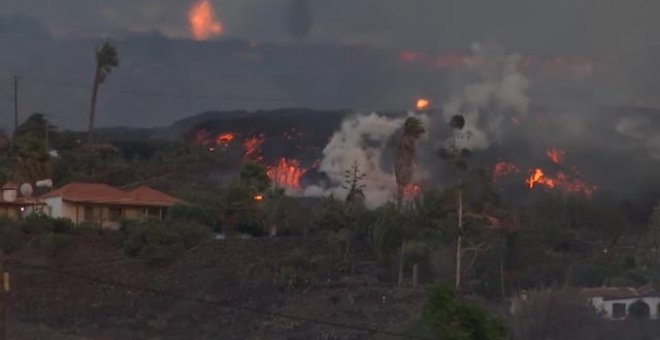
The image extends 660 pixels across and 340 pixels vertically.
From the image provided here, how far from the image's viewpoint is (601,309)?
51.8 metres

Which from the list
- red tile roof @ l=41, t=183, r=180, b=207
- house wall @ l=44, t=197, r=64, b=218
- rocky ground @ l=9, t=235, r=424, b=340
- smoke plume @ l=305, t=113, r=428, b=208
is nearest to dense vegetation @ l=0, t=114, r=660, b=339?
rocky ground @ l=9, t=235, r=424, b=340

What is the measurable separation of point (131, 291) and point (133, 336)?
22.7 ft

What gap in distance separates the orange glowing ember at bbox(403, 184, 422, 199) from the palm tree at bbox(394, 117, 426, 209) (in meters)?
2.80

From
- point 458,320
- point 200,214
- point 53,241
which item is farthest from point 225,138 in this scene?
point 458,320

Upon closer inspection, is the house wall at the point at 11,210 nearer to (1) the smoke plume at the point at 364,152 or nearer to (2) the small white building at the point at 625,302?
(1) the smoke plume at the point at 364,152

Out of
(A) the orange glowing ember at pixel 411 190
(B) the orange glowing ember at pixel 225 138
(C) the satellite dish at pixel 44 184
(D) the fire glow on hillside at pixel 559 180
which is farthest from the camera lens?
(B) the orange glowing ember at pixel 225 138

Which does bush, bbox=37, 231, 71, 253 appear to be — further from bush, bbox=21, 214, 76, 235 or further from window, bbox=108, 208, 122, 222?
window, bbox=108, 208, 122, 222

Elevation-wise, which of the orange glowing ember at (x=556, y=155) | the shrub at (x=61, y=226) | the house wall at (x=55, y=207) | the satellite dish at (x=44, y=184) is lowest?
the shrub at (x=61, y=226)

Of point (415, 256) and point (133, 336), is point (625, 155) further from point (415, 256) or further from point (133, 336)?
point (133, 336)

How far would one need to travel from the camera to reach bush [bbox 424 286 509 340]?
116 feet

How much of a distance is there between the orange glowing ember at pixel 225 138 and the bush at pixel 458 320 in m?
89.8

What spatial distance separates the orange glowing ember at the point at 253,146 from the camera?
382 feet

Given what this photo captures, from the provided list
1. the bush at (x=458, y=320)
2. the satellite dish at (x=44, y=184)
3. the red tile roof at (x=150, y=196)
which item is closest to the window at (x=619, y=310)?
the bush at (x=458, y=320)

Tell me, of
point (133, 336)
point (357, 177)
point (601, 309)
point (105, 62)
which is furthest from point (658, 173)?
point (133, 336)
